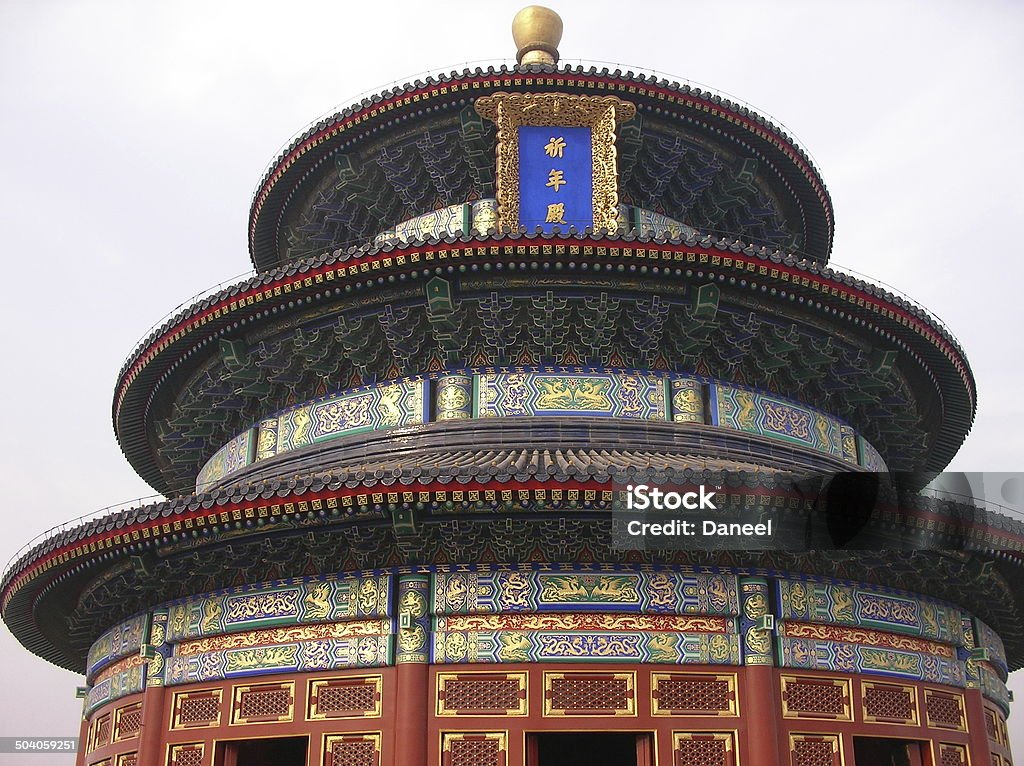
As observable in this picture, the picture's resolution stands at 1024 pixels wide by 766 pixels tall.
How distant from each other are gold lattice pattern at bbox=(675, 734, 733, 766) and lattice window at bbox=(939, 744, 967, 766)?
3.28 meters

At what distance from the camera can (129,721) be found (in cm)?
1471

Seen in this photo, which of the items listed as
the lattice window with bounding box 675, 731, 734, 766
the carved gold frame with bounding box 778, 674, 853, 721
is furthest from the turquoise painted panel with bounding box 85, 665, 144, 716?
the carved gold frame with bounding box 778, 674, 853, 721

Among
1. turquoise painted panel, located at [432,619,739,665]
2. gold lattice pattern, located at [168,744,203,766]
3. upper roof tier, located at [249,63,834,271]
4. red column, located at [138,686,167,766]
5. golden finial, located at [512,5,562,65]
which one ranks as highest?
golden finial, located at [512,5,562,65]

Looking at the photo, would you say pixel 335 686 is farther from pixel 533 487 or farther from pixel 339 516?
pixel 533 487

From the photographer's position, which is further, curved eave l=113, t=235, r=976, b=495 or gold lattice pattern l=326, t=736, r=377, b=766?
curved eave l=113, t=235, r=976, b=495

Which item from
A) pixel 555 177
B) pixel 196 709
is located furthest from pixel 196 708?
pixel 555 177

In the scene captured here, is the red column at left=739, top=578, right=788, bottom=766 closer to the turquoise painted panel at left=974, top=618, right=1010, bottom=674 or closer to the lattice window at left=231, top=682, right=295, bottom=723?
the turquoise painted panel at left=974, top=618, right=1010, bottom=674

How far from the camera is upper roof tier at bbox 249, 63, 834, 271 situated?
1822 cm

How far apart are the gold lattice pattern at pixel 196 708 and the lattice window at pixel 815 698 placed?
273 inches

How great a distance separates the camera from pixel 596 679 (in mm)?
12344

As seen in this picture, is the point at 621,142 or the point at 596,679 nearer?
the point at 596,679

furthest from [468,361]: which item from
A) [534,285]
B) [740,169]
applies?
[740,169]

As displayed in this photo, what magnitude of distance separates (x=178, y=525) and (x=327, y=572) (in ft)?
6.16

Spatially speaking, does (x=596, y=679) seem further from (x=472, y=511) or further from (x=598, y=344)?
(x=598, y=344)
